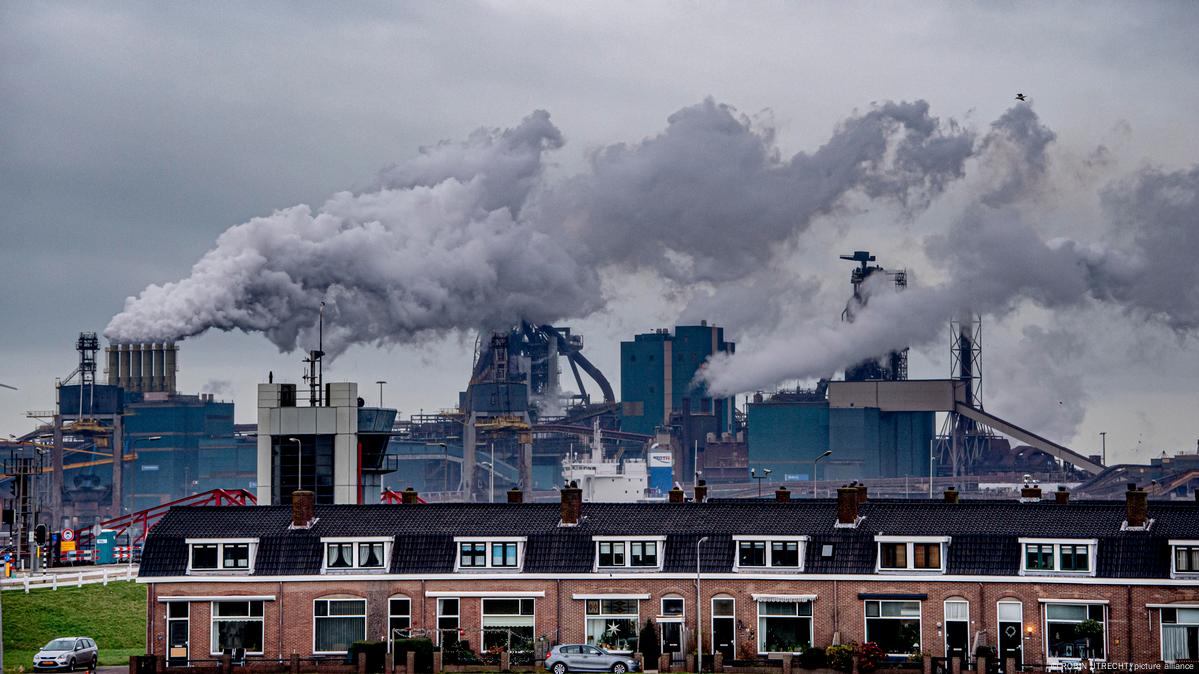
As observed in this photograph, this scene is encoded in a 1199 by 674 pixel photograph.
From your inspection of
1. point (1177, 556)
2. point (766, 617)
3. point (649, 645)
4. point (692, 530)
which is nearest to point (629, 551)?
point (692, 530)

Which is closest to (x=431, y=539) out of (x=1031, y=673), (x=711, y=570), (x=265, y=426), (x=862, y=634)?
(x=711, y=570)

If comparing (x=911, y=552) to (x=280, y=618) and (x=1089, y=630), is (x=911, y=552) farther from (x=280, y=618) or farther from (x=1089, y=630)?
(x=280, y=618)

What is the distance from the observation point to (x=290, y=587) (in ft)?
226

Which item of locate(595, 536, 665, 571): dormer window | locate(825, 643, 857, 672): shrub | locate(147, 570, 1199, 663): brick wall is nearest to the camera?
locate(825, 643, 857, 672): shrub

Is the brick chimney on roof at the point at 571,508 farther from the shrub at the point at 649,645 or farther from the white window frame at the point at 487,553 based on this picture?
the shrub at the point at 649,645

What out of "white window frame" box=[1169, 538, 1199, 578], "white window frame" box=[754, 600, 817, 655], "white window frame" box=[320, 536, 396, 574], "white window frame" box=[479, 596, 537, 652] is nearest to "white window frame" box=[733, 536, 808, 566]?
"white window frame" box=[754, 600, 817, 655]

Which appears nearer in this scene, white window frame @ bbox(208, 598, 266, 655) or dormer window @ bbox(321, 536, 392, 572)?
white window frame @ bbox(208, 598, 266, 655)

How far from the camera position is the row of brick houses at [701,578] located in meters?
64.9

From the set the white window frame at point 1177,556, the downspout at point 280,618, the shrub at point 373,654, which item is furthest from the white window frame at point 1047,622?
the downspout at point 280,618

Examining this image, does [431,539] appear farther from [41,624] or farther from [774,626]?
[41,624]

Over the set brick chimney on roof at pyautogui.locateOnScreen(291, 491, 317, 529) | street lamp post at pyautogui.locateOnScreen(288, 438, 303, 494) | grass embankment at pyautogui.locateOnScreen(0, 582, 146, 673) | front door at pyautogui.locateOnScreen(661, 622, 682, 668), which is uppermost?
street lamp post at pyautogui.locateOnScreen(288, 438, 303, 494)

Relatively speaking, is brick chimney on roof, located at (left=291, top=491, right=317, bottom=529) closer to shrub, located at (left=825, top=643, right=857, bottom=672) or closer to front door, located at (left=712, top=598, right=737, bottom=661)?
front door, located at (left=712, top=598, right=737, bottom=661)

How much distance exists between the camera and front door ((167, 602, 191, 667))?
68.7 meters

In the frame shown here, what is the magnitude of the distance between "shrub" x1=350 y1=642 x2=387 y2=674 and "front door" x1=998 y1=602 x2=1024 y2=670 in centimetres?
2192
